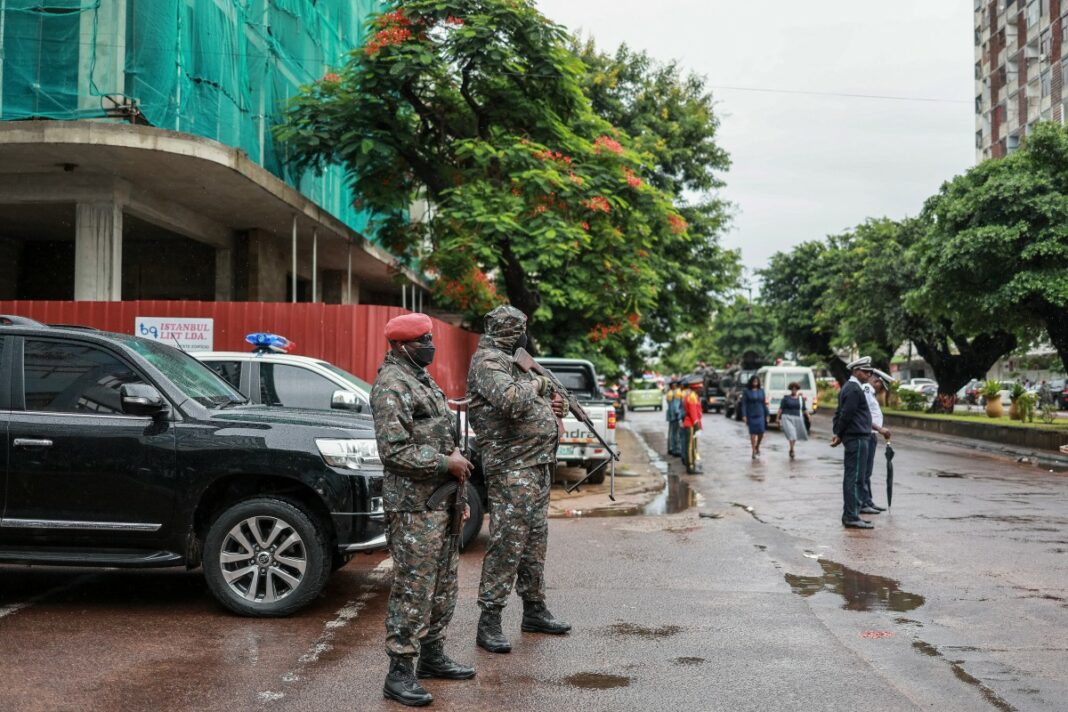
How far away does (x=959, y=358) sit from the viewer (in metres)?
38.0

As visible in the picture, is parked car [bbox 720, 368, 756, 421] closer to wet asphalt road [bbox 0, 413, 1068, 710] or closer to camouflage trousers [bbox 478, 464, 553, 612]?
wet asphalt road [bbox 0, 413, 1068, 710]

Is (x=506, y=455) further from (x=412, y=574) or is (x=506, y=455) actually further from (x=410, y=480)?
(x=412, y=574)

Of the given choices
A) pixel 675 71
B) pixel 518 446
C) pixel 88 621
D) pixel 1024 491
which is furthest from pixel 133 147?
pixel 675 71

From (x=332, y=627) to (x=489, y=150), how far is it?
11513 millimetres

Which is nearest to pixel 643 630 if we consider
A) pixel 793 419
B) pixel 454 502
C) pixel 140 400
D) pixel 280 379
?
pixel 454 502

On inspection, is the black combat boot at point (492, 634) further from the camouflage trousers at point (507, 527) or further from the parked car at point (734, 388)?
the parked car at point (734, 388)

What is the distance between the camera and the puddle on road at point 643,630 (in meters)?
5.83

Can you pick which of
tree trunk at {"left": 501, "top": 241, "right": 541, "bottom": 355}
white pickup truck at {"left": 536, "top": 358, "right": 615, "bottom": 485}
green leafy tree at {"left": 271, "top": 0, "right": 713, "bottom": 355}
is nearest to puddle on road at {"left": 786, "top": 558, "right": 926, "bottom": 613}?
white pickup truck at {"left": 536, "top": 358, "right": 615, "bottom": 485}

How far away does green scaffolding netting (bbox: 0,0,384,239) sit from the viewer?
44.4ft

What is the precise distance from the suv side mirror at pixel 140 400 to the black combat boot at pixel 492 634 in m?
2.43

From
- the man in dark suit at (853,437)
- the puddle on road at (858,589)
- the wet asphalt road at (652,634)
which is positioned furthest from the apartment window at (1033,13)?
the puddle on road at (858,589)

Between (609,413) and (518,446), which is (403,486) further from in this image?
(609,413)

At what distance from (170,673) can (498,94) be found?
13.7 metres

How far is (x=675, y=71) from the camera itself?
30938 millimetres
